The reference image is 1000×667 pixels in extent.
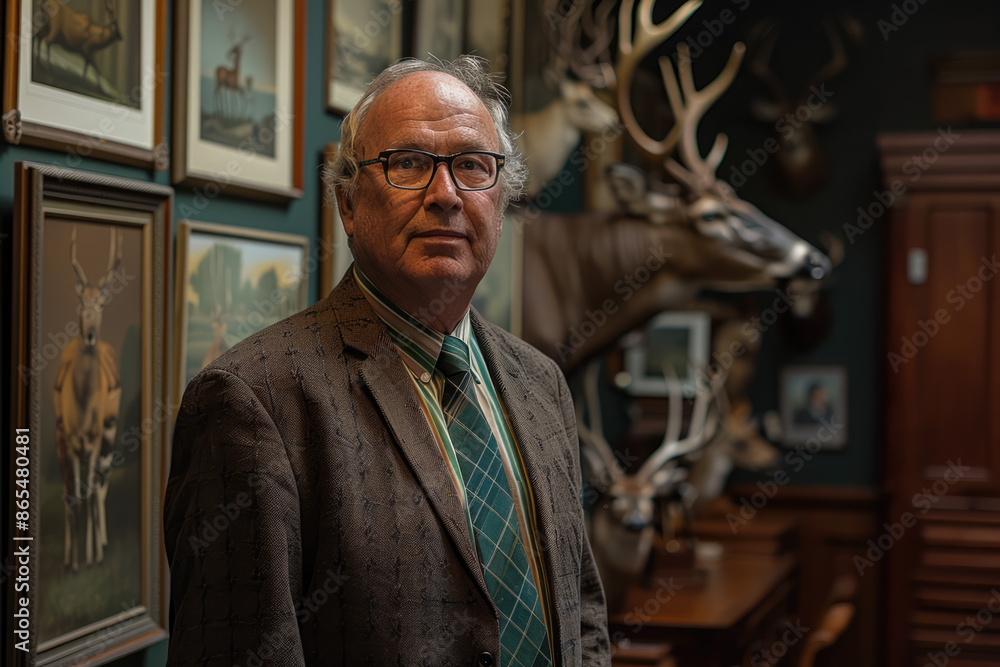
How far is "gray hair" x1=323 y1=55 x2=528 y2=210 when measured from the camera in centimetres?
122

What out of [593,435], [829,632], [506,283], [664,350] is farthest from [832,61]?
[829,632]

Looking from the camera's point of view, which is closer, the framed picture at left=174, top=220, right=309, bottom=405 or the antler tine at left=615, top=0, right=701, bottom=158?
the framed picture at left=174, top=220, right=309, bottom=405

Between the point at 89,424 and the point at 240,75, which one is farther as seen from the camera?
the point at 240,75

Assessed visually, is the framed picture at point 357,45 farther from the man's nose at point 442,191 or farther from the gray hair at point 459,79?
the man's nose at point 442,191

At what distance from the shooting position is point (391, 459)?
1121mm

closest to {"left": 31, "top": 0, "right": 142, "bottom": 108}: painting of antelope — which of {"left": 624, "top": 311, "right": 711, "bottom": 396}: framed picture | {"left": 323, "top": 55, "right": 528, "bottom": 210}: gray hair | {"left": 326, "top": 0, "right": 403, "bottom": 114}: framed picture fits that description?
{"left": 323, "top": 55, "right": 528, "bottom": 210}: gray hair

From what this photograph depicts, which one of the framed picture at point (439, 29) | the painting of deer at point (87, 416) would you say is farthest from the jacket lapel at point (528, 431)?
the framed picture at point (439, 29)

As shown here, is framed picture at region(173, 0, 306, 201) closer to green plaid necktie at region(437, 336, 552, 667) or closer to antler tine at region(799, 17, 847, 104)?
green plaid necktie at region(437, 336, 552, 667)

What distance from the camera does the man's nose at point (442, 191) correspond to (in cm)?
115

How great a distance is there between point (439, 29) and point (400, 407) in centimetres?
210

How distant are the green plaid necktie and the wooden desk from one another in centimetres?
178

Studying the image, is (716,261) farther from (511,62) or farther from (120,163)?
(120,163)

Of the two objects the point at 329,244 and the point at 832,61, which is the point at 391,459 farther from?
the point at 832,61

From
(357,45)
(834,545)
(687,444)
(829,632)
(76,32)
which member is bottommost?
(834,545)
